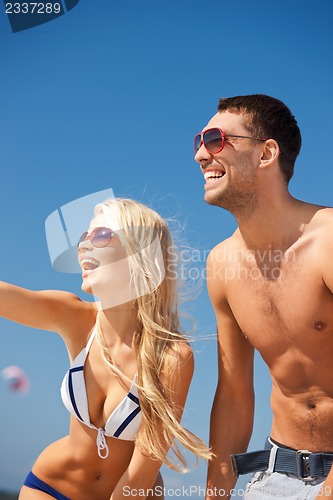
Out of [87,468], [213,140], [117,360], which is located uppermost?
[213,140]

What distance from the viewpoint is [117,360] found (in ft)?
13.8

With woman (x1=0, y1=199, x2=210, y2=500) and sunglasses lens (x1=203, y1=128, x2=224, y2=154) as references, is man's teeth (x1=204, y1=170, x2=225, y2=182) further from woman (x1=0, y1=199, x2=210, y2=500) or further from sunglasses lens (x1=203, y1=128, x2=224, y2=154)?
woman (x1=0, y1=199, x2=210, y2=500)

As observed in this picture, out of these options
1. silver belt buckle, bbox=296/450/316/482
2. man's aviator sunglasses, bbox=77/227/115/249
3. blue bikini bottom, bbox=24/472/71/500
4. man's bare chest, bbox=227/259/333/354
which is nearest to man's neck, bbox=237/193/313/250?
man's bare chest, bbox=227/259/333/354

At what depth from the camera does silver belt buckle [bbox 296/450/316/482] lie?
3.65m

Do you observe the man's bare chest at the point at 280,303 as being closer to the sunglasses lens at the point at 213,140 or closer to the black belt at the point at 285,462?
the black belt at the point at 285,462

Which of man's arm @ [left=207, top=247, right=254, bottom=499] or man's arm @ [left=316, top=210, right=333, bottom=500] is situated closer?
man's arm @ [left=316, top=210, right=333, bottom=500]

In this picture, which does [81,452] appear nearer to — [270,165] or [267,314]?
[267,314]

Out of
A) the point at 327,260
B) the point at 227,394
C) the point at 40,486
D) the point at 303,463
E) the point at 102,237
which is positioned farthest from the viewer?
the point at 102,237

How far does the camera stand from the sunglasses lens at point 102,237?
14.3 feet

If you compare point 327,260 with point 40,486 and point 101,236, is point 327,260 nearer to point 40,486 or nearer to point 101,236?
point 101,236

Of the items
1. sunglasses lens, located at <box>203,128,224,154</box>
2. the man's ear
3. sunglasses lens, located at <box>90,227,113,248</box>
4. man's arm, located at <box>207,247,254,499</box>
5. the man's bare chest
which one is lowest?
man's arm, located at <box>207,247,254,499</box>

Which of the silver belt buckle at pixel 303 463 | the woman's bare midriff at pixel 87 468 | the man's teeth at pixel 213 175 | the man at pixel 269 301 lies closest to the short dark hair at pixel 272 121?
the man at pixel 269 301

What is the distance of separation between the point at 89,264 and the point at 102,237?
0.21 metres

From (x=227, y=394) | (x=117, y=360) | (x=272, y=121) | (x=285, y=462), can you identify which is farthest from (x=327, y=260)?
(x=117, y=360)
